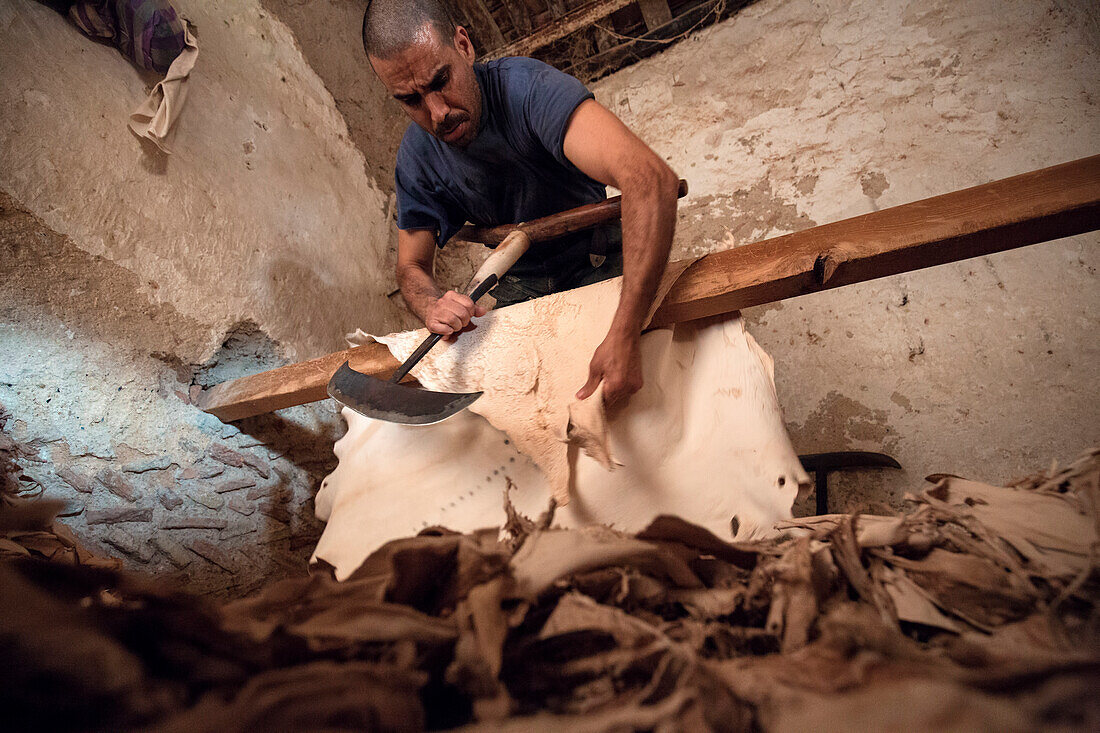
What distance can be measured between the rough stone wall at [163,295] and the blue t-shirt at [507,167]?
0.54 meters

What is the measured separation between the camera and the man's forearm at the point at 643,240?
796mm

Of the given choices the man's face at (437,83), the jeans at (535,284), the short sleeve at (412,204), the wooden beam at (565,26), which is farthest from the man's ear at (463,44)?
the wooden beam at (565,26)

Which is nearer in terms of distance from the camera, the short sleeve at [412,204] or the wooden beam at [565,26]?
the short sleeve at [412,204]

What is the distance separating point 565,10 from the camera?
2.22 metres

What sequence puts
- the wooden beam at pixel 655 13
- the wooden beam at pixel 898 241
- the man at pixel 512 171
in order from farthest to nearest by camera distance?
the wooden beam at pixel 655 13
the man at pixel 512 171
the wooden beam at pixel 898 241

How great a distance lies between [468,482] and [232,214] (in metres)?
1.19

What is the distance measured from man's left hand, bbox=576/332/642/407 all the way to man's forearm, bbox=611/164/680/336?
0.06ft

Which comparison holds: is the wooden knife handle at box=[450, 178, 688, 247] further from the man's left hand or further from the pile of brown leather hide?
the pile of brown leather hide

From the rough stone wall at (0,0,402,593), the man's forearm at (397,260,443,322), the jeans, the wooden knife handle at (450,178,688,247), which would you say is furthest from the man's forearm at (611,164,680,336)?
the rough stone wall at (0,0,402,593)

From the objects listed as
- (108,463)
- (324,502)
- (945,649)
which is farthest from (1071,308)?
(108,463)

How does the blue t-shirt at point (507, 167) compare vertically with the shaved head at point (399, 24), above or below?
below

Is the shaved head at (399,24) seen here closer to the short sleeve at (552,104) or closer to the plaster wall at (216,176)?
the short sleeve at (552,104)

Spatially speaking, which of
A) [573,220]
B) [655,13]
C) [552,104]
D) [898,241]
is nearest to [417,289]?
[573,220]

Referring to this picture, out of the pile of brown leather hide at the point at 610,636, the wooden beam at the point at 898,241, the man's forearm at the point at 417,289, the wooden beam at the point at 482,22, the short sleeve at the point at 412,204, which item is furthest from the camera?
the wooden beam at the point at 482,22
